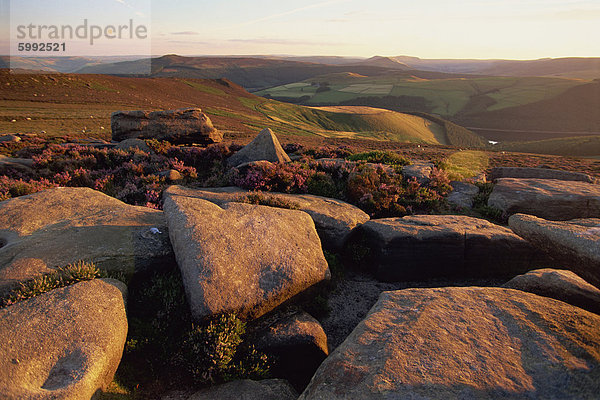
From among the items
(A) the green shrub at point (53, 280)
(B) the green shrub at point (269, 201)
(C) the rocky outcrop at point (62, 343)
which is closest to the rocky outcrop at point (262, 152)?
(B) the green shrub at point (269, 201)

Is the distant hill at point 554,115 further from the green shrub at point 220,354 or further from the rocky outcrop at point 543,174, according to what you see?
the green shrub at point 220,354

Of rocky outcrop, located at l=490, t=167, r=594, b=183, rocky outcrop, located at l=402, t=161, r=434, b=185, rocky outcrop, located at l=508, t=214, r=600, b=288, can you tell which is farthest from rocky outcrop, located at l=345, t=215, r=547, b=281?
rocky outcrop, located at l=490, t=167, r=594, b=183

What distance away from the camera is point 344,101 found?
596 feet

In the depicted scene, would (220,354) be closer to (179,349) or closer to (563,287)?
(179,349)

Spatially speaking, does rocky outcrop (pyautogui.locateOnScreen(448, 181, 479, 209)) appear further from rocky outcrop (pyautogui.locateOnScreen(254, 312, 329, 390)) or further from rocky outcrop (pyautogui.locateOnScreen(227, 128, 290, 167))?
rocky outcrop (pyautogui.locateOnScreen(254, 312, 329, 390))

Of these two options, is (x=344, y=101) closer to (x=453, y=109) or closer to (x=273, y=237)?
(x=453, y=109)

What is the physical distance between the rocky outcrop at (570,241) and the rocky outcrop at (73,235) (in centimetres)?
970

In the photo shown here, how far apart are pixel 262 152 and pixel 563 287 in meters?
13.4

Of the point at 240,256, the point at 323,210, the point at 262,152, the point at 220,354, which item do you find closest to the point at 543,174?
the point at 323,210

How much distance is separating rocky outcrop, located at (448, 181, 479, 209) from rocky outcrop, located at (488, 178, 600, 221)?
39.6 inches

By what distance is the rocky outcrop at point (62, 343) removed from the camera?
4.53m

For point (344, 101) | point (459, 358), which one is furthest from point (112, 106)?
point (344, 101)

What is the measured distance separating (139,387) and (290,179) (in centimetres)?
928

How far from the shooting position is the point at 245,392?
5566 mm
